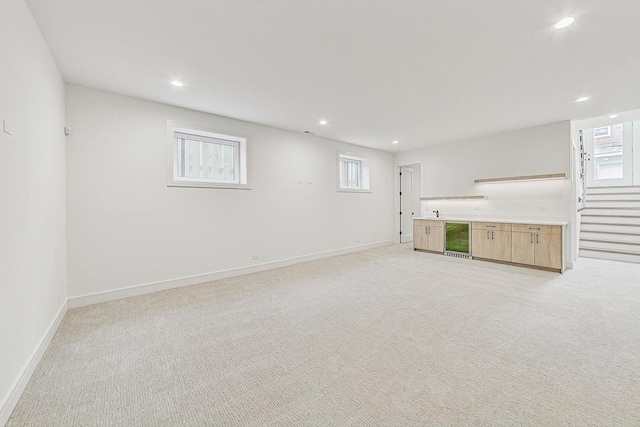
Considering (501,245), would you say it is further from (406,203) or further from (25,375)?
(25,375)

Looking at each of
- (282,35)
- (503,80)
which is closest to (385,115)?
(503,80)

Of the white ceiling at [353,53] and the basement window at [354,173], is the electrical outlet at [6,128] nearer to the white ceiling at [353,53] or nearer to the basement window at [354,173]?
the white ceiling at [353,53]

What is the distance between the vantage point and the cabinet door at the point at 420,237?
6742 mm

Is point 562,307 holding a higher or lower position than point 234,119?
lower

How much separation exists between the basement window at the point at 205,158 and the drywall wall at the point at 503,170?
16.2 ft

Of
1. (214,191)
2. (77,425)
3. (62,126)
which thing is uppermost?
(62,126)

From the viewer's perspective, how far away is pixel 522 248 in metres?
5.02

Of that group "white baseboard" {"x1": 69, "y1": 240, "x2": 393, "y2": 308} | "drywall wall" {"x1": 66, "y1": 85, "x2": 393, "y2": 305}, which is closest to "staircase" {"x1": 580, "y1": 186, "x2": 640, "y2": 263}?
"drywall wall" {"x1": 66, "y1": 85, "x2": 393, "y2": 305}

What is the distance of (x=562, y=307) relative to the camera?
3088 millimetres

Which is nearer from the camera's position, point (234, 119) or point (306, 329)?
point (306, 329)

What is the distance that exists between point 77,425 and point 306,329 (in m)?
1.71

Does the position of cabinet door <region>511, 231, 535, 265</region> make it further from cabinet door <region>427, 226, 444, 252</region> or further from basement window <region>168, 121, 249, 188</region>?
basement window <region>168, 121, 249, 188</region>

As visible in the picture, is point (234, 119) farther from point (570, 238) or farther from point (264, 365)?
point (570, 238)

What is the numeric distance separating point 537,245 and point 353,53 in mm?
4871
